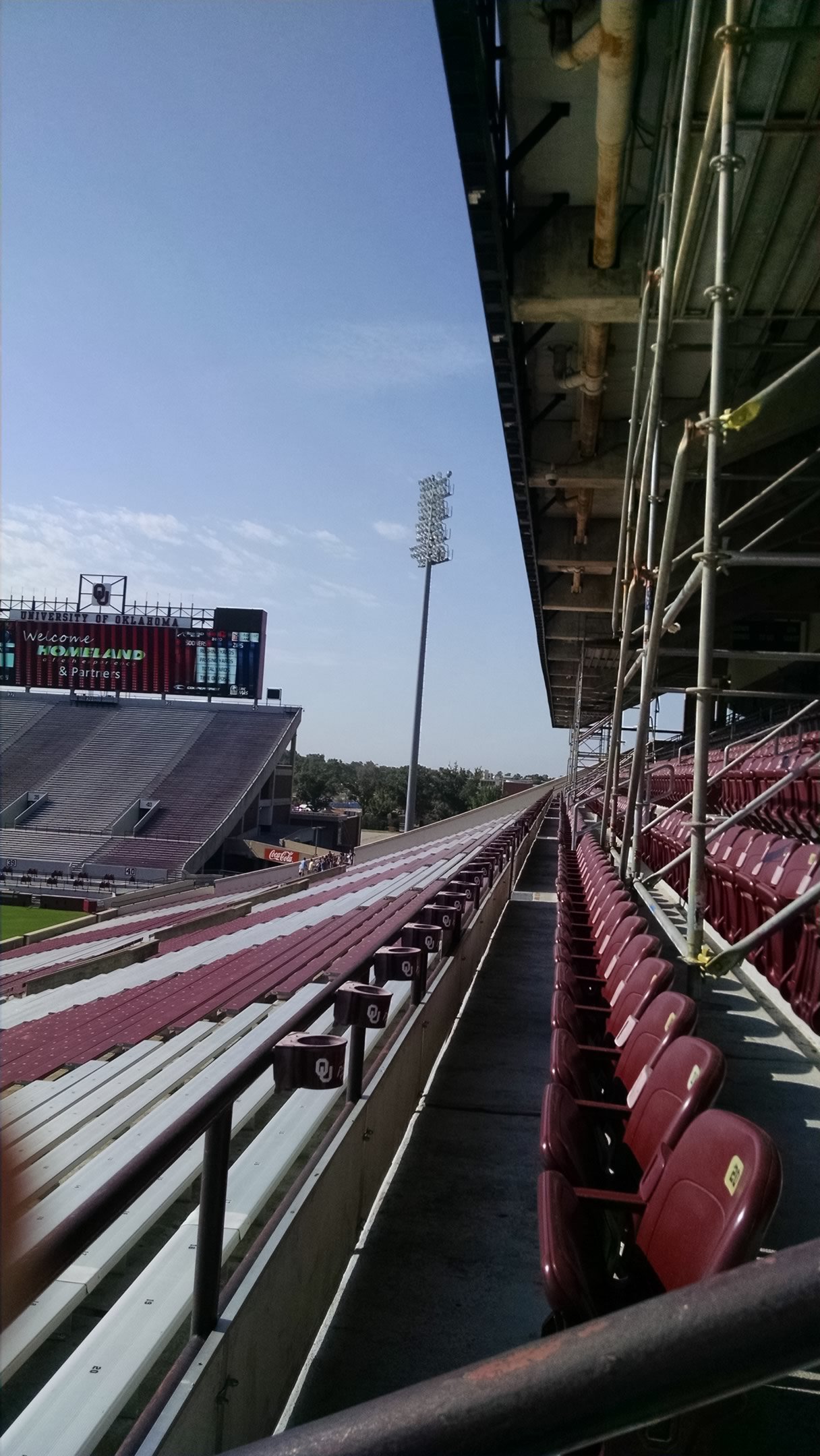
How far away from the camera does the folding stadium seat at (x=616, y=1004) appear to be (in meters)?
2.96

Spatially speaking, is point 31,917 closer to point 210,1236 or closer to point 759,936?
point 759,936

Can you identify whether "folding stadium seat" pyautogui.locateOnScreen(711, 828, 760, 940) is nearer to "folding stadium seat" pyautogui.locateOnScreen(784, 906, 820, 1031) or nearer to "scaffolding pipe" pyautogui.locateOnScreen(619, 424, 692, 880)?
"scaffolding pipe" pyautogui.locateOnScreen(619, 424, 692, 880)

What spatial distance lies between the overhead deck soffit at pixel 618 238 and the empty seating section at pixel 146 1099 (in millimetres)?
3018

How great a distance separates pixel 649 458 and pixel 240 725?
1667 inches

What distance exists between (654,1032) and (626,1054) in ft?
0.93

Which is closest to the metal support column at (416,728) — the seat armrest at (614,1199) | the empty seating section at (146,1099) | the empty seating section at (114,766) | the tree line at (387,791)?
the empty seating section at (114,766)

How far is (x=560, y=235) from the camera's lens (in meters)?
5.86

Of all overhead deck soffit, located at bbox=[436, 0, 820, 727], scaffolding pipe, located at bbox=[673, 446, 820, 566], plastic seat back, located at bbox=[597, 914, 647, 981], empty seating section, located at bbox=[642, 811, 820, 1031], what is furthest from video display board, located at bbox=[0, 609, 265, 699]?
plastic seat back, located at bbox=[597, 914, 647, 981]

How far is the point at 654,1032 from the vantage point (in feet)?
8.46

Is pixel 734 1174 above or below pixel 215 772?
below

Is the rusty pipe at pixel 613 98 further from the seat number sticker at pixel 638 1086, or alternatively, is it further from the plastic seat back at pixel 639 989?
the seat number sticker at pixel 638 1086

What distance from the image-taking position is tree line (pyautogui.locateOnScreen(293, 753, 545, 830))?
8012 cm

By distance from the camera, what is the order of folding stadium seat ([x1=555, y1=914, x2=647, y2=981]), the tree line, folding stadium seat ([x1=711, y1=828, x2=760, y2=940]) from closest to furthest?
1. folding stadium seat ([x1=555, y1=914, x2=647, y2=981])
2. folding stadium seat ([x1=711, y1=828, x2=760, y2=940])
3. the tree line

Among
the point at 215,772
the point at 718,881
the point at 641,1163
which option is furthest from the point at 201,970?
the point at 215,772
